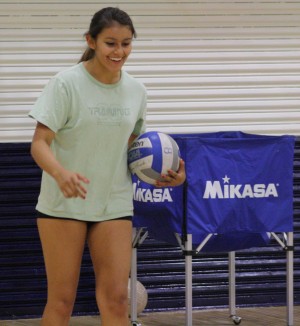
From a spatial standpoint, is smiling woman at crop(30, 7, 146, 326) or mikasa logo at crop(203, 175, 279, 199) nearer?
smiling woman at crop(30, 7, 146, 326)

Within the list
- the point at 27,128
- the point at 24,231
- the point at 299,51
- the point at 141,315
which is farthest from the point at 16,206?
the point at 299,51

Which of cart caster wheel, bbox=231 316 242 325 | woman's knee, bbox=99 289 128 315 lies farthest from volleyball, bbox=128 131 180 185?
cart caster wheel, bbox=231 316 242 325

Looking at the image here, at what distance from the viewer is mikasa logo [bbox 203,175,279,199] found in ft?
19.9

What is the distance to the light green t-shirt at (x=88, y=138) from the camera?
4281 mm

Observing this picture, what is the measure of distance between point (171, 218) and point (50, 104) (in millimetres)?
2040

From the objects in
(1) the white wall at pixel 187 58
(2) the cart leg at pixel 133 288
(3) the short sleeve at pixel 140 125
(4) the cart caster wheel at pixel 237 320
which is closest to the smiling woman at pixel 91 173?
(3) the short sleeve at pixel 140 125

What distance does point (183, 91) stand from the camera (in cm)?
740

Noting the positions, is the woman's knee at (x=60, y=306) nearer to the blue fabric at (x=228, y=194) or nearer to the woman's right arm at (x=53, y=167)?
the woman's right arm at (x=53, y=167)

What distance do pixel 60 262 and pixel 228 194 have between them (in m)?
2.08

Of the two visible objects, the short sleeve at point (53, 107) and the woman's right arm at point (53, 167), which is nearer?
the woman's right arm at point (53, 167)

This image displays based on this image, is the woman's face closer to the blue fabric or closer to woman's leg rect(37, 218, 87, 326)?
woman's leg rect(37, 218, 87, 326)

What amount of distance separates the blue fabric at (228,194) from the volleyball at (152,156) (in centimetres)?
125

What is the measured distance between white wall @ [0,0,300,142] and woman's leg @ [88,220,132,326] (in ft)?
9.93

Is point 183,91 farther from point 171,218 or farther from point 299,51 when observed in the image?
point 171,218
